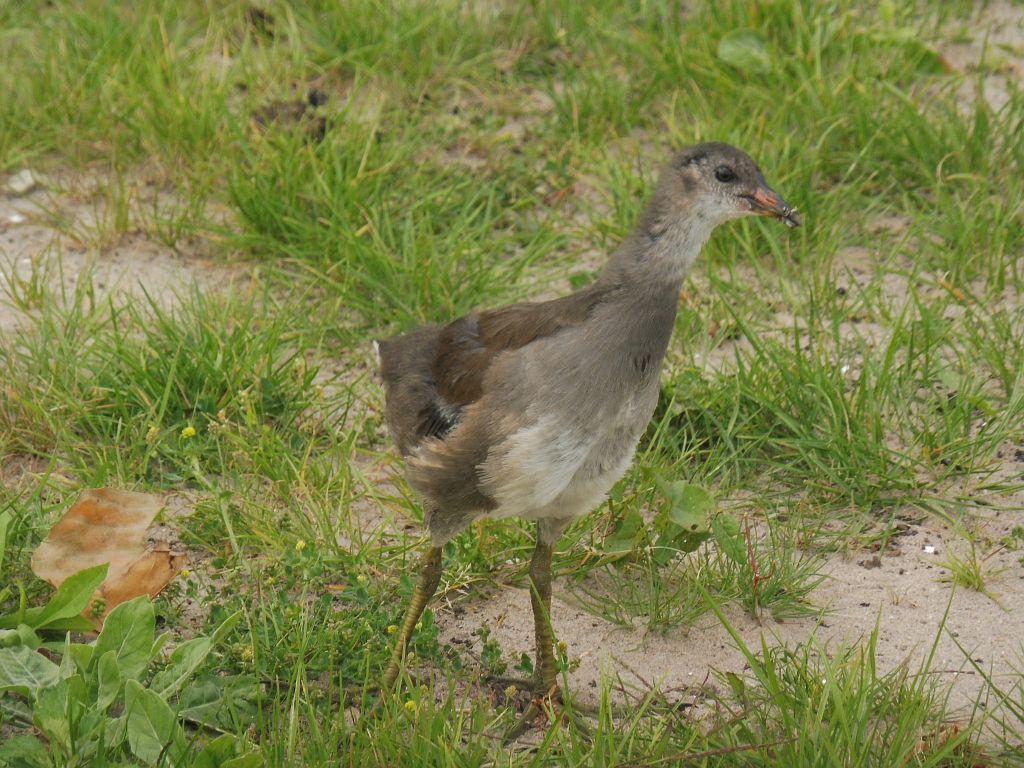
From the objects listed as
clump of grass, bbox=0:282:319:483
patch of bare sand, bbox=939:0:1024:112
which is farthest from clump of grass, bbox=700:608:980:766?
patch of bare sand, bbox=939:0:1024:112

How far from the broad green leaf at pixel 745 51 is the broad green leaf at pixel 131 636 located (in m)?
3.92

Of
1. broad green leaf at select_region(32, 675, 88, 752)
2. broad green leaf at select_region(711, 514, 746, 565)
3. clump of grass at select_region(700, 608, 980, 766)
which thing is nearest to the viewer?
broad green leaf at select_region(32, 675, 88, 752)

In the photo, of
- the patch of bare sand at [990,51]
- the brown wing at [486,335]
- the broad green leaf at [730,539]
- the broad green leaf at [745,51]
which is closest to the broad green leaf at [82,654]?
the brown wing at [486,335]

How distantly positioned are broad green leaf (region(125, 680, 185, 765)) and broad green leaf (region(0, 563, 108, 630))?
526mm

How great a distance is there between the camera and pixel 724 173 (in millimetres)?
3777

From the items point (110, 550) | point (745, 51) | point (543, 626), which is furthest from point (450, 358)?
point (745, 51)

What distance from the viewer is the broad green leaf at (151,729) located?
128 inches

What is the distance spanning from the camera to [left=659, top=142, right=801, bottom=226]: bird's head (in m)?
3.72

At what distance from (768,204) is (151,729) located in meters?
2.13

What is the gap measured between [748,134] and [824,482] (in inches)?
70.4

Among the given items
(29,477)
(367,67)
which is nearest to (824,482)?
(29,477)

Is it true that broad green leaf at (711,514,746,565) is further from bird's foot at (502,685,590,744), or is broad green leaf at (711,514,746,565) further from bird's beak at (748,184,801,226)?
bird's beak at (748,184,801,226)

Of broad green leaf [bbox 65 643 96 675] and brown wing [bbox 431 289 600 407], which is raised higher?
brown wing [bbox 431 289 600 407]

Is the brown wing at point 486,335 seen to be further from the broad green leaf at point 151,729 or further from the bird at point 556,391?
the broad green leaf at point 151,729
